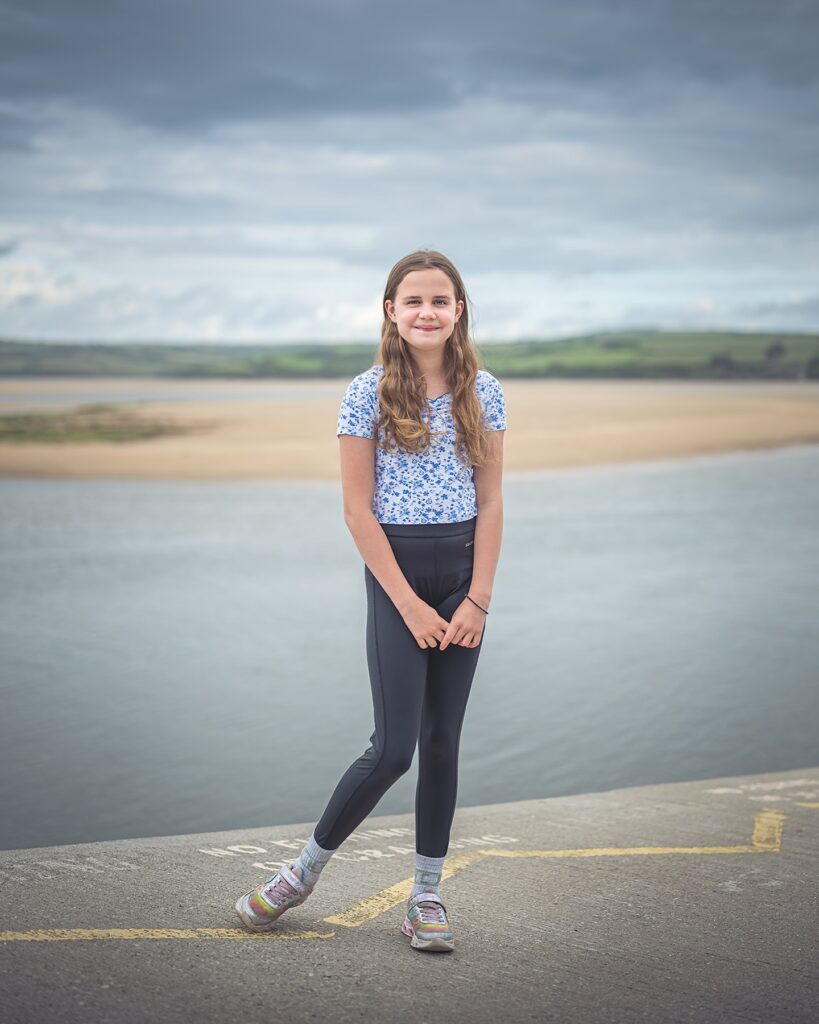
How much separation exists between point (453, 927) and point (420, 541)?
4.05ft

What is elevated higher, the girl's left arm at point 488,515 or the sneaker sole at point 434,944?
the girl's left arm at point 488,515

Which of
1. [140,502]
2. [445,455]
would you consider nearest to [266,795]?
[445,455]

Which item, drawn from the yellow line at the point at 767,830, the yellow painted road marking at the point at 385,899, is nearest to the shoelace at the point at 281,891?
the yellow painted road marking at the point at 385,899

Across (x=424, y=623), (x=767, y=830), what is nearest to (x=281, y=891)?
(x=424, y=623)

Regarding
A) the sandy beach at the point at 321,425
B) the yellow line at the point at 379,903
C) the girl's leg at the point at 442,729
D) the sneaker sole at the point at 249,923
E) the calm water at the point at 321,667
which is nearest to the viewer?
the girl's leg at the point at 442,729

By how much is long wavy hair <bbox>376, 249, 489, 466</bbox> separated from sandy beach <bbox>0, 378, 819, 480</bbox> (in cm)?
1805

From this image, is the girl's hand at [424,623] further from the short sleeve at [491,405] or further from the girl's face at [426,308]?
the girl's face at [426,308]

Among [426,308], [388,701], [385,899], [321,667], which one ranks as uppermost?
[426,308]

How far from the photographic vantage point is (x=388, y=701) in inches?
125

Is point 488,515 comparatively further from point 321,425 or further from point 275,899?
point 321,425

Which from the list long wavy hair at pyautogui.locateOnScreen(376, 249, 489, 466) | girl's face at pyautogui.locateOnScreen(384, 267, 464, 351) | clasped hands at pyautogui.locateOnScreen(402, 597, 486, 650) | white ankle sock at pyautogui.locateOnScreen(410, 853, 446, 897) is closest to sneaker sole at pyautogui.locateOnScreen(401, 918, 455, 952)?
white ankle sock at pyautogui.locateOnScreen(410, 853, 446, 897)

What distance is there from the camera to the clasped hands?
10.2ft

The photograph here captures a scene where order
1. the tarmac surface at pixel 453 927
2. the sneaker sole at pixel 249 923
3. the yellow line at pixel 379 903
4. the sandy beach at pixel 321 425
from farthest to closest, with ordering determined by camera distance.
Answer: the sandy beach at pixel 321 425
the yellow line at pixel 379 903
the sneaker sole at pixel 249 923
the tarmac surface at pixel 453 927

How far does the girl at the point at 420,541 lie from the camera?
3.16 m
